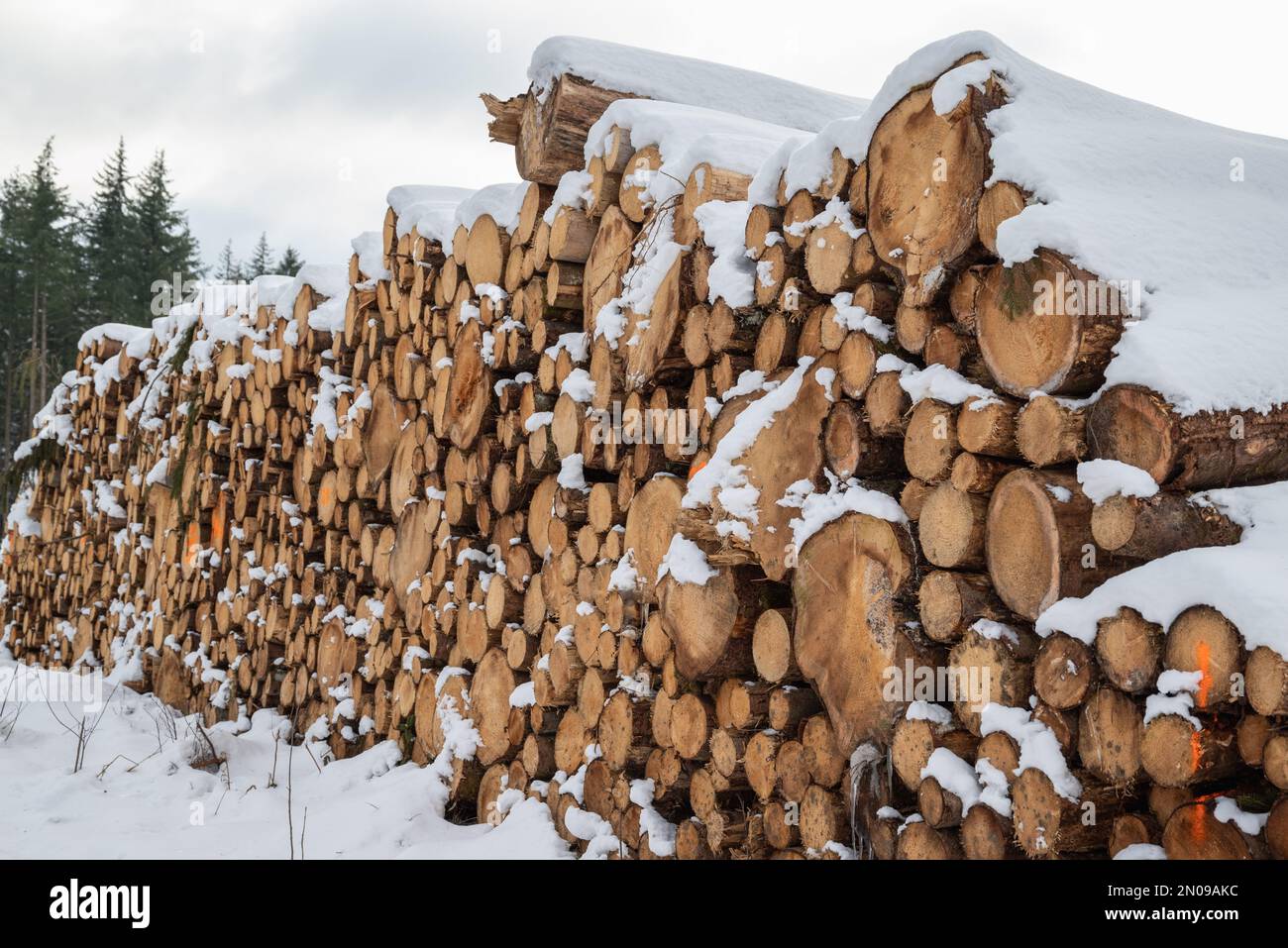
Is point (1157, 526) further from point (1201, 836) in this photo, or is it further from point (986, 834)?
point (986, 834)

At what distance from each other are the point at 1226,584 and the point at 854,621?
2.84 feet

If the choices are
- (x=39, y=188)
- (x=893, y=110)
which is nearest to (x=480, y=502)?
(x=893, y=110)

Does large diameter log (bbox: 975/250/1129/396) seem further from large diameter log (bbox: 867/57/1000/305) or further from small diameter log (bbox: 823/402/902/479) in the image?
small diameter log (bbox: 823/402/902/479)

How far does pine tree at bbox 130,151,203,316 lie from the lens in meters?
26.0

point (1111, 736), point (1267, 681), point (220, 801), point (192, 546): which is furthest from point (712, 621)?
point (192, 546)

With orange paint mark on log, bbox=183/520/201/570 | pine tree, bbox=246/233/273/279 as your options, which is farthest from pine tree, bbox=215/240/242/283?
orange paint mark on log, bbox=183/520/201/570

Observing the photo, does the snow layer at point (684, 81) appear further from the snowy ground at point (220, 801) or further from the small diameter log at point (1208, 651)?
the small diameter log at point (1208, 651)

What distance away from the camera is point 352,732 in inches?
198

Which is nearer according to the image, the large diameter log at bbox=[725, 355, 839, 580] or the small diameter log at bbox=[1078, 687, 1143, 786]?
the small diameter log at bbox=[1078, 687, 1143, 786]

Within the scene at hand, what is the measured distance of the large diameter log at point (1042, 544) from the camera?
1880 mm

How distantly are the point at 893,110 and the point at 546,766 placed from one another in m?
2.48

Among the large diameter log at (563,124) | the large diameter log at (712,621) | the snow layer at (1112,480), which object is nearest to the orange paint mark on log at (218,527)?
the large diameter log at (563,124)

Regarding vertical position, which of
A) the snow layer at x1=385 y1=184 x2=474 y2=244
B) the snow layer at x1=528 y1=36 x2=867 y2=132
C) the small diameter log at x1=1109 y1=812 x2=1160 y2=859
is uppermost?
the snow layer at x1=528 y1=36 x2=867 y2=132

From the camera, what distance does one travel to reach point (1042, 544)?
6.27 feet
